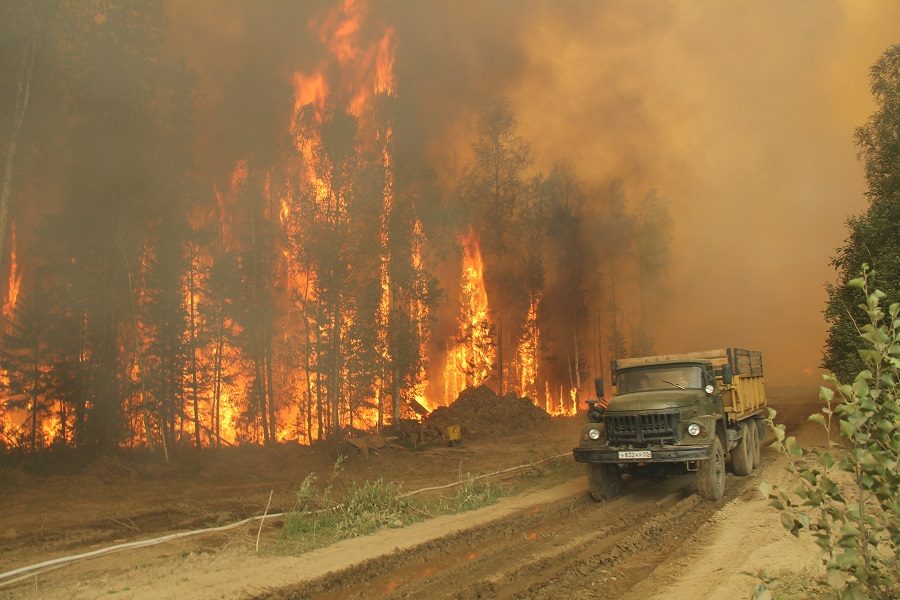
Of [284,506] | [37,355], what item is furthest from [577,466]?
[37,355]

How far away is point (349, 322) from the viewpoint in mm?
30484

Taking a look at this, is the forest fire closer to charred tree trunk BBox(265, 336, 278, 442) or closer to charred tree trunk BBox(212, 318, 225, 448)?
charred tree trunk BBox(265, 336, 278, 442)

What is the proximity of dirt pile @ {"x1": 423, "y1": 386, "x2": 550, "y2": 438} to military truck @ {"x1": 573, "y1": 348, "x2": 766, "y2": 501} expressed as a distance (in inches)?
688

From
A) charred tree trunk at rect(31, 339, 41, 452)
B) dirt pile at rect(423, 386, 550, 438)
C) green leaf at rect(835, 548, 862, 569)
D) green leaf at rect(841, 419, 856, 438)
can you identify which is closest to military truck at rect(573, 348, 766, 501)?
green leaf at rect(835, 548, 862, 569)

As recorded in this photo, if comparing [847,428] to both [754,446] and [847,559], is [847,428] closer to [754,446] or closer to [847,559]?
[847,559]

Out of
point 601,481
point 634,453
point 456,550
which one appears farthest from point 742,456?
point 456,550

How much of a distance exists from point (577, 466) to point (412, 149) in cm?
2219

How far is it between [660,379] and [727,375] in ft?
4.73

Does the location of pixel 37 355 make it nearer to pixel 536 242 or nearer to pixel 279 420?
pixel 279 420

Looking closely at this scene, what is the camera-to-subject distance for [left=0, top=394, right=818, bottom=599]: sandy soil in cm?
698

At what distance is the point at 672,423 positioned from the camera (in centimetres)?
1112

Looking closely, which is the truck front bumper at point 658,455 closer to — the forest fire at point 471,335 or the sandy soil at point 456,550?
the sandy soil at point 456,550

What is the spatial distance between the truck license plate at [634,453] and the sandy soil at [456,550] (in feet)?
3.16

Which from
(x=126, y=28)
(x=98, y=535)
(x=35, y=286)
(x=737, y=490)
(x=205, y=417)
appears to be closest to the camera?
(x=98, y=535)
